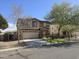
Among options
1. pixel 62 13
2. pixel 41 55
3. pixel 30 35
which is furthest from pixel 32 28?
pixel 41 55

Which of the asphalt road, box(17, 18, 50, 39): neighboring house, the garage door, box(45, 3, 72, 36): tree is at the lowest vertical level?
the asphalt road

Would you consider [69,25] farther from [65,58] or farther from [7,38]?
[65,58]

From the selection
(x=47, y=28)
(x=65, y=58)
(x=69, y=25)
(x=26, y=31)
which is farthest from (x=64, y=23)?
(x=65, y=58)

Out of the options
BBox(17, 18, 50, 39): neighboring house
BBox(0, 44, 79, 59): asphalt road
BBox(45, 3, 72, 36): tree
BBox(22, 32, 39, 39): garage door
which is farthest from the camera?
BBox(22, 32, 39, 39): garage door

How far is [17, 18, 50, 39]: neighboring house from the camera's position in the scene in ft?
146

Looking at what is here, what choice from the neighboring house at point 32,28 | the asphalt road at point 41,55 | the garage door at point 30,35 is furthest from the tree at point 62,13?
the asphalt road at point 41,55

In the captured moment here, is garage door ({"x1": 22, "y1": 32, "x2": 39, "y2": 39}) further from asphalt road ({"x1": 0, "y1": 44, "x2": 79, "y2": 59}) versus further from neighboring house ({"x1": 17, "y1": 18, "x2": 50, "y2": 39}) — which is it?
asphalt road ({"x1": 0, "y1": 44, "x2": 79, "y2": 59})

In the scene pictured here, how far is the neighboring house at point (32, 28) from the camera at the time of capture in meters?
44.4

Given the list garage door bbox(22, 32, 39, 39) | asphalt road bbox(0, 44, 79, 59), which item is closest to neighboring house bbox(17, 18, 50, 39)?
garage door bbox(22, 32, 39, 39)

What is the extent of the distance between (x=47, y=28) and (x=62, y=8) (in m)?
16.0

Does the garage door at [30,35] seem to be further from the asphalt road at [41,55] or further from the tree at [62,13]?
the asphalt road at [41,55]

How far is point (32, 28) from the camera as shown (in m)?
49.8

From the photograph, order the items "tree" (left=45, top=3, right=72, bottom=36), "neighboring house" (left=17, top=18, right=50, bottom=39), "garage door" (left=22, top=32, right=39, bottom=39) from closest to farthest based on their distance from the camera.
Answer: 1. "tree" (left=45, top=3, right=72, bottom=36)
2. "neighboring house" (left=17, top=18, right=50, bottom=39)
3. "garage door" (left=22, top=32, right=39, bottom=39)

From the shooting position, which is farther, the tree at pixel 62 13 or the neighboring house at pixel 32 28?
the neighboring house at pixel 32 28
